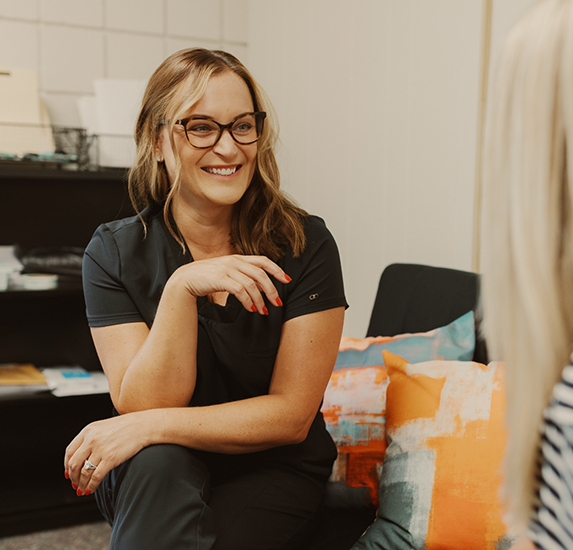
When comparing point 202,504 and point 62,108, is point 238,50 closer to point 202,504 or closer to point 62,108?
point 62,108

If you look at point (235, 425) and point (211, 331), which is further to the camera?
point (211, 331)

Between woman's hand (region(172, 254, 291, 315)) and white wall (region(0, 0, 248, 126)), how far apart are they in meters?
1.63

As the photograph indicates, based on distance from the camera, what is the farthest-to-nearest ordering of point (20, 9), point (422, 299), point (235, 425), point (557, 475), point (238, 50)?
point (238, 50) → point (20, 9) → point (422, 299) → point (235, 425) → point (557, 475)

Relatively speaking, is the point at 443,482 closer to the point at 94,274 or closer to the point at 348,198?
the point at 94,274

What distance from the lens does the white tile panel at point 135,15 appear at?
101 inches

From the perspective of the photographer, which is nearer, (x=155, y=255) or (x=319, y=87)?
(x=155, y=255)

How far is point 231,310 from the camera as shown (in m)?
1.29

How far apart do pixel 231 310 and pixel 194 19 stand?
187 centimetres

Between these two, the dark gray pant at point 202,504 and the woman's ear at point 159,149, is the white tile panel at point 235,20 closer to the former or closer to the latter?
the woman's ear at point 159,149

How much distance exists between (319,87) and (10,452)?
6.10ft

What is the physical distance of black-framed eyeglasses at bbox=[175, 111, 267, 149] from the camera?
50.9 inches

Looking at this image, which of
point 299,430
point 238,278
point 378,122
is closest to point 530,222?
point 238,278

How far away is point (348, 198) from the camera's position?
2.21 metres

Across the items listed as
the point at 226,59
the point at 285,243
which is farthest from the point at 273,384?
the point at 226,59
